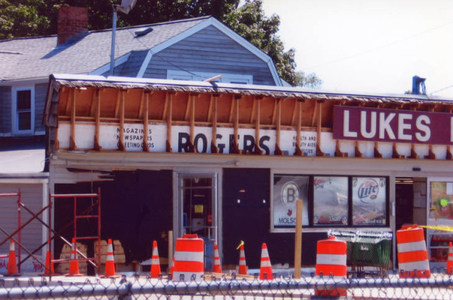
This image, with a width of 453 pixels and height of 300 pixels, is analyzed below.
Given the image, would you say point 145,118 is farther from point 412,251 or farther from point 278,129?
point 412,251

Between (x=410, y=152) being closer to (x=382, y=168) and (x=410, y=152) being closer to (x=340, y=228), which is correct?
(x=382, y=168)

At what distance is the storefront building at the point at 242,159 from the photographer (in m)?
18.0

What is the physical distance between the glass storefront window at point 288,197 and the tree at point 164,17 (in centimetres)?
2027

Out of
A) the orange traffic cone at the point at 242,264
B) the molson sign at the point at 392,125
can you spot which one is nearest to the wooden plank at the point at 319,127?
the molson sign at the point at 392,125

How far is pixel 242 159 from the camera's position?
64.1 ft

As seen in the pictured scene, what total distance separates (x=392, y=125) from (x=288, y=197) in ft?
12.0

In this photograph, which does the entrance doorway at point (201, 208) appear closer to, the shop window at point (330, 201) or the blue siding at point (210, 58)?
the shop window at point (330, 201)

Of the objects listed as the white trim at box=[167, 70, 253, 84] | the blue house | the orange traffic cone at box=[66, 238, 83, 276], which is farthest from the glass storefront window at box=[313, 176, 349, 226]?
the blue house

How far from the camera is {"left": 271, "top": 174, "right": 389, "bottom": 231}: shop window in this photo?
20.1m

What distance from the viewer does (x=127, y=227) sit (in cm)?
1847

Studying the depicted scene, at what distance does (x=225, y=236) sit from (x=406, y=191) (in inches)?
304

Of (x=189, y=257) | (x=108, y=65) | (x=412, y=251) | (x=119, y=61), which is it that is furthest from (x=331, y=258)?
(x=119, y=61)

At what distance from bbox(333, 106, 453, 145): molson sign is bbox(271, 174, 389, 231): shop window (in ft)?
4.19

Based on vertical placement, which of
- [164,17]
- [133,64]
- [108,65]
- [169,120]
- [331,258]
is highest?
[164,17]
